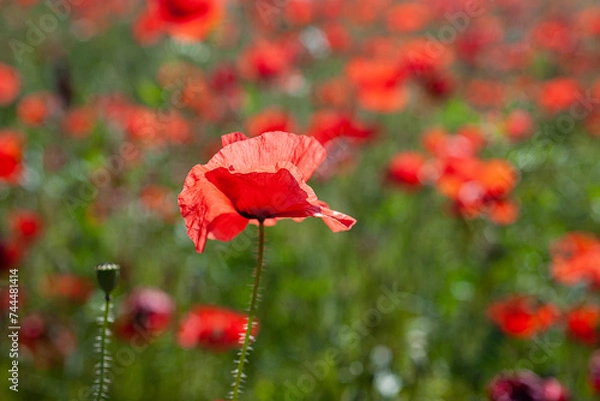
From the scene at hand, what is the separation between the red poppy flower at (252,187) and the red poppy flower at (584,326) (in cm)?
149

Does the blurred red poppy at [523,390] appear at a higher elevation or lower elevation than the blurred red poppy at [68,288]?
lower

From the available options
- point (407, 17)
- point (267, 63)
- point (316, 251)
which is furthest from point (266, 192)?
point (407, 17)

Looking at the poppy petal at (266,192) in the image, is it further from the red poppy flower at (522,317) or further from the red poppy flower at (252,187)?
the red poppy flower at (522,317)

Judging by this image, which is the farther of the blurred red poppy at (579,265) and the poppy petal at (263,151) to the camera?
the blurred red poppy at (579,265)

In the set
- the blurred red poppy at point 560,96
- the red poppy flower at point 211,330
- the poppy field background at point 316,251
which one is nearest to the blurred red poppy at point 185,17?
the poppy field background at point 316,251

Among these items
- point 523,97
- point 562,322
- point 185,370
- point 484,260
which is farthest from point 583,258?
point 523,97

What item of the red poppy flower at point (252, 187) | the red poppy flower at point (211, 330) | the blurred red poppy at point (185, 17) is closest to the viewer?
the red poppy flower at point (252, 187)

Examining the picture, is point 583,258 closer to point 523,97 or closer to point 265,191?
point 265,191

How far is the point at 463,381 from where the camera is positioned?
2.31m

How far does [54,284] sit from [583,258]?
1.81m

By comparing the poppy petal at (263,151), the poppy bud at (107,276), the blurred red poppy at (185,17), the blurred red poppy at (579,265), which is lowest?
the poppy bud at (107,276)

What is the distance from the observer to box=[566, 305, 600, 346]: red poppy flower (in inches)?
86.7

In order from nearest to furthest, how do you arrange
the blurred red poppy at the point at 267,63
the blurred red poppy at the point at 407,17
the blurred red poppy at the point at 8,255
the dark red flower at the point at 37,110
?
the blurred red poppy at the point at 8,255 < the dark red flower at the point at 37,110 < the blurred red poppy at the point at 267,63 < the blurred red poppy at the point at 407,17

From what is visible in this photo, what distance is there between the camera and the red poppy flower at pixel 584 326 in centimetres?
220
